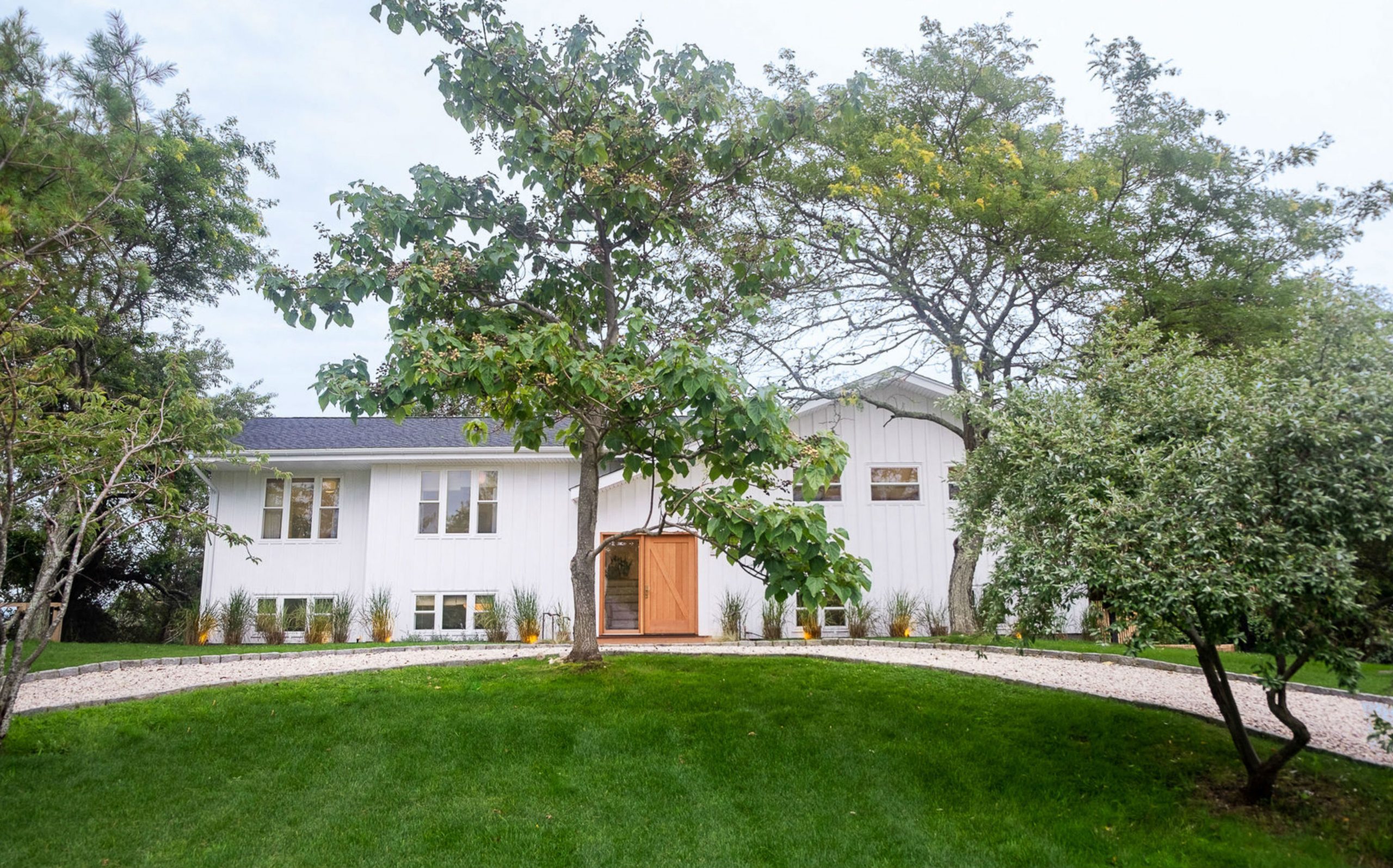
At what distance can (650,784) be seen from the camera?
22.4ft

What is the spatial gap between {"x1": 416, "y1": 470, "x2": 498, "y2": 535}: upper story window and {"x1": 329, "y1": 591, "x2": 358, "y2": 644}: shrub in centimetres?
199

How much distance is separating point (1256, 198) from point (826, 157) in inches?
283

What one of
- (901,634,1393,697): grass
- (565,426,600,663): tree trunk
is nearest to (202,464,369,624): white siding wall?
(565,426,600,663): tree trunk

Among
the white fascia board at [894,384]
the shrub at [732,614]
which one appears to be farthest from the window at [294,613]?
the white fascia board at [894,384]

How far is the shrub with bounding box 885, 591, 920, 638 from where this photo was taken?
16594mm

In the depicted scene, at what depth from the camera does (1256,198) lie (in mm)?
14492

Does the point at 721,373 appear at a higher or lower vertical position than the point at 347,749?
higher

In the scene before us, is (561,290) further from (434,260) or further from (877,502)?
(877,502)

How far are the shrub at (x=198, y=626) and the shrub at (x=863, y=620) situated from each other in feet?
40.4

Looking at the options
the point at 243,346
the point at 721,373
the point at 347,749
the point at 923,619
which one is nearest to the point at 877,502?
the point at 923,619

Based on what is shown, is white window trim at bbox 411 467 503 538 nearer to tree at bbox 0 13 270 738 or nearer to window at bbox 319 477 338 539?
window at bbox 319 477 338 539

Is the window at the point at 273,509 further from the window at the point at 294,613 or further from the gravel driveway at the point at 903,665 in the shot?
the gravel driveway at the point at 903,665

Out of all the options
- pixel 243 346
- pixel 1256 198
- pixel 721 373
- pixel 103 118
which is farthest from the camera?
pixel 243 346

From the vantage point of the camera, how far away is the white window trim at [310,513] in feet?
58.3
